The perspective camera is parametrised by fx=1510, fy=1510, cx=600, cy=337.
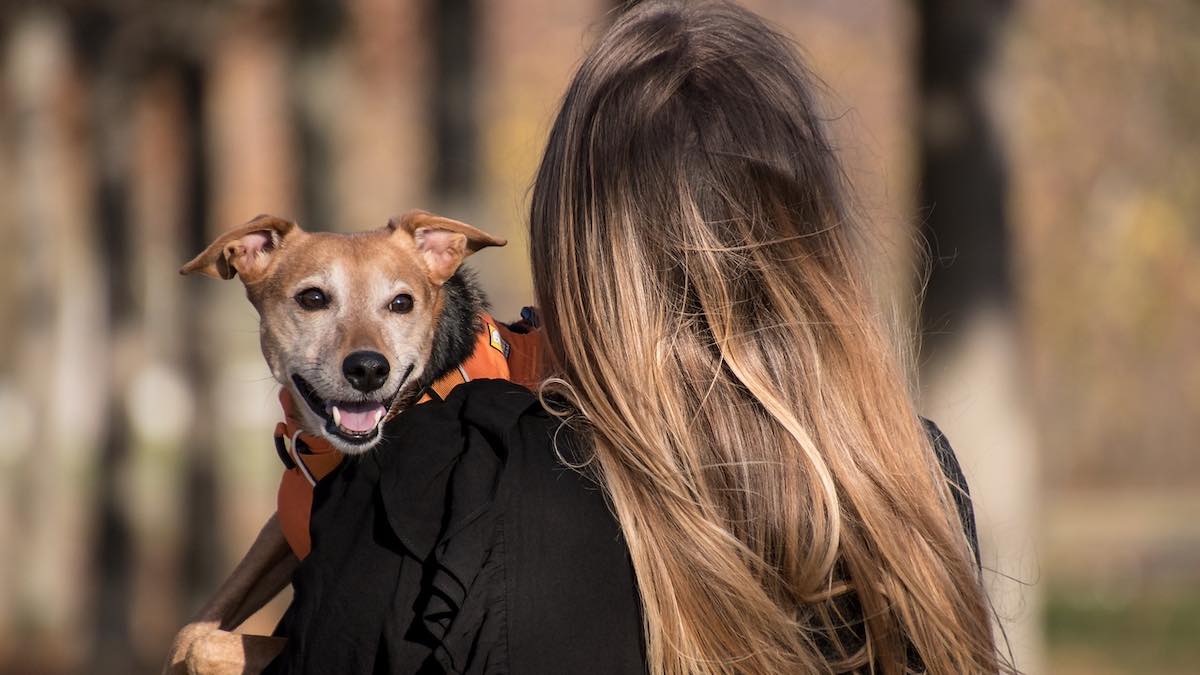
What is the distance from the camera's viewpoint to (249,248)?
11.9 ft

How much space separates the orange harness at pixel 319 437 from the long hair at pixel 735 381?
19.8 inches

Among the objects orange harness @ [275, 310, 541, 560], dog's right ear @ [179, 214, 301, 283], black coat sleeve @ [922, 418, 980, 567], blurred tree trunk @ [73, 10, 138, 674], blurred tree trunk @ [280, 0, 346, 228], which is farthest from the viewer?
blurred tree trunk @ [73, 10, 138, 674]

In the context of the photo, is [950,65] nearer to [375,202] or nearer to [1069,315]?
[1069,315]

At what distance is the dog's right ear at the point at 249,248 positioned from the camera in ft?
11.5

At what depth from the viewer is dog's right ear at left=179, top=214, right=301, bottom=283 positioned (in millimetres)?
3496

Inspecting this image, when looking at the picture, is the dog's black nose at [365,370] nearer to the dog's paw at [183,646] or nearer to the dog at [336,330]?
the dog at [336,330]

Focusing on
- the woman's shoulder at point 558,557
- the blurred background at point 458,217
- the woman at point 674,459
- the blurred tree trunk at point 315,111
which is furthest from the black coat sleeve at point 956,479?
the blurred tree trunk at point 315,111

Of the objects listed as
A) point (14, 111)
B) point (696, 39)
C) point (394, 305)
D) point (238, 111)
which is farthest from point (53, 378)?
point (696, 39)

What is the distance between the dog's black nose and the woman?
0.73 metres

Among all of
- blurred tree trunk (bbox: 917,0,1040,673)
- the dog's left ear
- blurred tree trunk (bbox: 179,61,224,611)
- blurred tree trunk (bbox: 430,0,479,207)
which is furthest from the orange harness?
blurred tree trunk (bbox: 179,61,224,611)

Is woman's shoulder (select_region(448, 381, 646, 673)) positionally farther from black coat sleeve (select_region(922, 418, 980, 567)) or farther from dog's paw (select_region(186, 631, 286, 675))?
dog's paw (select_region(186, 631, 286, 675))

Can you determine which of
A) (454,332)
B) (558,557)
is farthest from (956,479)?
(454,332)

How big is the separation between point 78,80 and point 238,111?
7.57m

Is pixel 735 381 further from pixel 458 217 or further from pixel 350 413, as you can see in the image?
pixel 458 217
